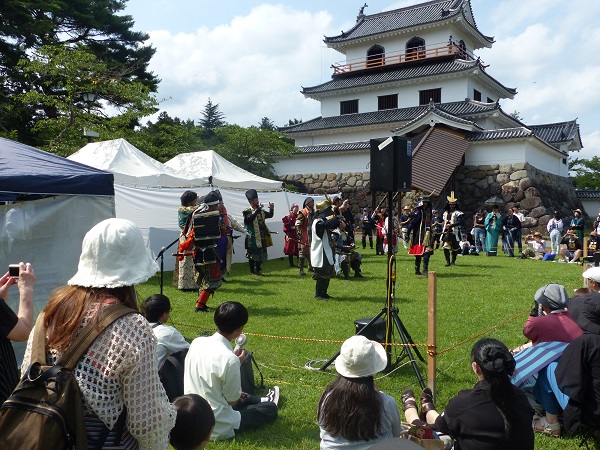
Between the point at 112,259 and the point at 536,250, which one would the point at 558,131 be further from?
the point at 112,259

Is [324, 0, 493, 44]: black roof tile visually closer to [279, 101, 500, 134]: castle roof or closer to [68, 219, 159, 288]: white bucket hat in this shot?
[279, 101, 500, 134]: castle roof

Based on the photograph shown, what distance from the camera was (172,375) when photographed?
3793 mm

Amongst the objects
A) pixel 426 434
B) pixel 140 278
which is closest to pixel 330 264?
pixel 426 434

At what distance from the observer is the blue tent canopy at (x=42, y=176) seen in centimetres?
453

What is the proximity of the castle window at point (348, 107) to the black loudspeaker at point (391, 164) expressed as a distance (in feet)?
93.7

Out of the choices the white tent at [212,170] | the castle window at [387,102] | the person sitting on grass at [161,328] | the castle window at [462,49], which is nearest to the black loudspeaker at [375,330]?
the person sitting on grass at [161,328]

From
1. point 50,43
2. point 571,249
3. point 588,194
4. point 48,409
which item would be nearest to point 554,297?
point 48,409

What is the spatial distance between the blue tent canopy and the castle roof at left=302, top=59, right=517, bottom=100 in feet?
88.2

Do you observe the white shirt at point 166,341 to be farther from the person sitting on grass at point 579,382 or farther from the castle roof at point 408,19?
the castle roof at point 408,19

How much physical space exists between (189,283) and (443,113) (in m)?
20.6

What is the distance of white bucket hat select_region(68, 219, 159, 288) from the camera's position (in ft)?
5.92

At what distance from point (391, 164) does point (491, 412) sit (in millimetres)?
2939

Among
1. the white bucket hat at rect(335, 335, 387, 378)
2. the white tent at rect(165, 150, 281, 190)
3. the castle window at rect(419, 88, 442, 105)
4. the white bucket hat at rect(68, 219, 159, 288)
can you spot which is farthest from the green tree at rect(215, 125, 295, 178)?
the white bucket hat at rect(68, 219, 159, 288)

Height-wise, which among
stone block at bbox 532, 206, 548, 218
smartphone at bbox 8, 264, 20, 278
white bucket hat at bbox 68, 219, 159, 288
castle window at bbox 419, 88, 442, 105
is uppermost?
castle window at bbox 419, 88, 442, 105
